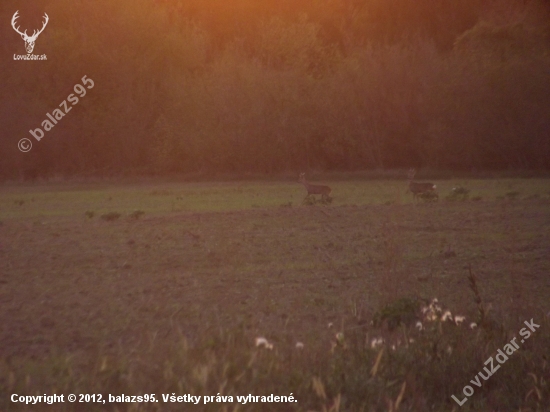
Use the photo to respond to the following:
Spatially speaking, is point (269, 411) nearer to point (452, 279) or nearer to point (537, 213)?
point (452, 279)

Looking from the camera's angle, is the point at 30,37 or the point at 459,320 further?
the point at 30,37

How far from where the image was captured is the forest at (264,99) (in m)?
42.9

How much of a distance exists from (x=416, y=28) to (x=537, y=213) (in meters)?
44.1

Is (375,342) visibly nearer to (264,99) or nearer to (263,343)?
(263,343)

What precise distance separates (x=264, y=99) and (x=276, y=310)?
126 feet

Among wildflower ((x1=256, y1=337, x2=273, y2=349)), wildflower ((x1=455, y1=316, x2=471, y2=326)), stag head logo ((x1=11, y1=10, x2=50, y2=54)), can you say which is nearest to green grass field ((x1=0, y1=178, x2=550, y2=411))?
wildflower ((x1=256, y1=337, x2=273, y2=349))

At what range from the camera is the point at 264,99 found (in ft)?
150

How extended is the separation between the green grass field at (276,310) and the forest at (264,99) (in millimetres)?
26877

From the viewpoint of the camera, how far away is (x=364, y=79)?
45438 millimetres

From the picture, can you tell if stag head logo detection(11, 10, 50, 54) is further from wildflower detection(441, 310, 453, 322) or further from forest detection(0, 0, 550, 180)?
wildflower detection(441, 310, 453, 322)
